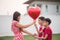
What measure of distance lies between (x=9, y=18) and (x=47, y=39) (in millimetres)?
5104

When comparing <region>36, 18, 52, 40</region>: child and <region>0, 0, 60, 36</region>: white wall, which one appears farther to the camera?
<region>0, 0, 60, 36</region>: white wall

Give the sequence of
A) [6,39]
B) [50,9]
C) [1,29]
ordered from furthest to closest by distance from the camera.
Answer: [50,9], [1,29], [6,39]

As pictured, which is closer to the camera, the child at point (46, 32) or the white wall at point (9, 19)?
the child at point (46, 32)

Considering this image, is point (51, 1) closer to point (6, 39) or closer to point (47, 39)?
point (6, 39)

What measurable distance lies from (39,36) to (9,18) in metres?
4.86

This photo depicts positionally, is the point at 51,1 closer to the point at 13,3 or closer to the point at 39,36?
the point at 13,3

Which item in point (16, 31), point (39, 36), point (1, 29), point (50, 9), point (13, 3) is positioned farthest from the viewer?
Answer: point (50, 9)

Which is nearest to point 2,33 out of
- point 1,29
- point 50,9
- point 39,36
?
point 1,29

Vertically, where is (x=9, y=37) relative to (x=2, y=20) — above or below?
below

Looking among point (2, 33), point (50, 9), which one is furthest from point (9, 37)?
point (50, 9)

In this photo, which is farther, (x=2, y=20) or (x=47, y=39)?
(x=2, y=20)

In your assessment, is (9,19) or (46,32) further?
(9,19)

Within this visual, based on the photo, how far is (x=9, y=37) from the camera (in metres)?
8.70

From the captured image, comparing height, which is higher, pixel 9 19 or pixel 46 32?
A: pixel 46 32
